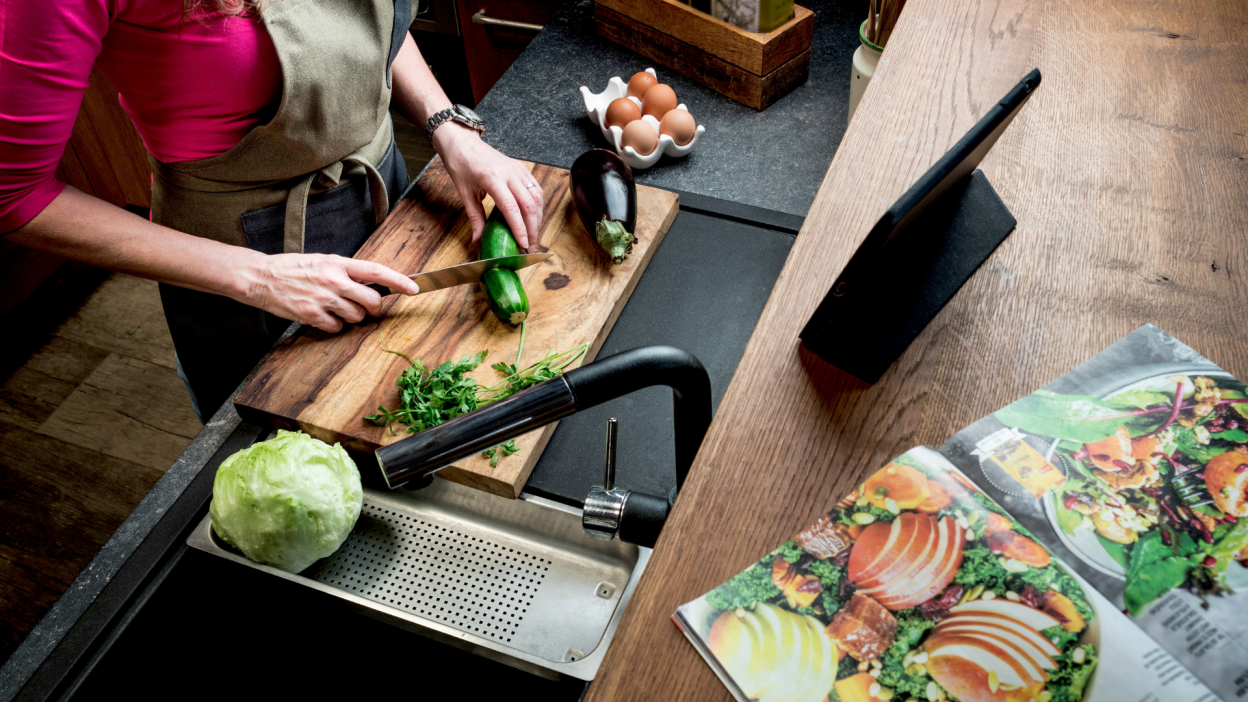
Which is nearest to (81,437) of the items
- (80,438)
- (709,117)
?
(80,438)

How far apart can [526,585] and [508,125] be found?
3.15ft

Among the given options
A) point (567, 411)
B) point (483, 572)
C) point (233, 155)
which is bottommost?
point (483, 572)

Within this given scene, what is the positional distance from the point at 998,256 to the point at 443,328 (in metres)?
0.73

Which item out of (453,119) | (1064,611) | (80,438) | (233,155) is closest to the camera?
(1064,611)

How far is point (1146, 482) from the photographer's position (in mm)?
545

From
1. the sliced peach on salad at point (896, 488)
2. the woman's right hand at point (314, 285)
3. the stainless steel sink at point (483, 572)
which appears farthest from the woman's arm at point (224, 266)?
the sliced peach on salad at point (896, 488)

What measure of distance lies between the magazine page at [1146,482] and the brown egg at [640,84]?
1.04m

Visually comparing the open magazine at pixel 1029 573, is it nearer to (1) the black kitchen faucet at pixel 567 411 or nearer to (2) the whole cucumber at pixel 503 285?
(1) the black kitchen faucet at pixel 567 411

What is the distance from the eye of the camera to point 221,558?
90 centimetres

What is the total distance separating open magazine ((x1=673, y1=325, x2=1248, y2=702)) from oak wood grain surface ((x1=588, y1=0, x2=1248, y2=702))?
0.03 m

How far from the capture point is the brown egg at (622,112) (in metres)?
1.39

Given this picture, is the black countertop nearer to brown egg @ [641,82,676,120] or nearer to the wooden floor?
brown egg @ [641,82,676,120]

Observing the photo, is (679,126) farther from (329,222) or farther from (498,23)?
(498,23)

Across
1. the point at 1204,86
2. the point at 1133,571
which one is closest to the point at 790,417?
the point at 1133,571
